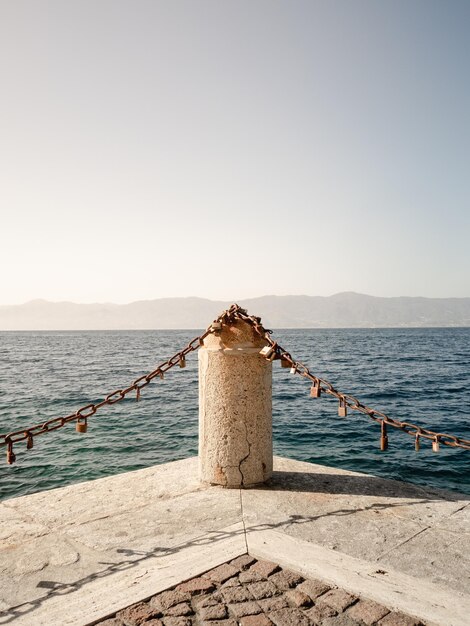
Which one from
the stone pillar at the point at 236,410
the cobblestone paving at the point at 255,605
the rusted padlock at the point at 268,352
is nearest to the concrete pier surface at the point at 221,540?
the cobblestone paving at the point at 255,605

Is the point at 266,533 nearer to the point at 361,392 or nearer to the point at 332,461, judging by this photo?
the point at 332,461

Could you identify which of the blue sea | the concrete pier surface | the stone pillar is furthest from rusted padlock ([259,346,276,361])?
the blue sea

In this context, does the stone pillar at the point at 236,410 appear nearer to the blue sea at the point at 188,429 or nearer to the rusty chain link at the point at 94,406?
the rusty chain link at the point at 94,406

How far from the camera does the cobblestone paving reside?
291 centimetres

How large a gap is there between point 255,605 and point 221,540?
3.15 feet

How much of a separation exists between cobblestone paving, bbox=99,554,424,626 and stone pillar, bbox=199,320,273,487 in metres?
1.82

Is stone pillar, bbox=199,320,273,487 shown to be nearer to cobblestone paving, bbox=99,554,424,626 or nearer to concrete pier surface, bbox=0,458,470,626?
concrete pier surface, bbox=0,458,470,626

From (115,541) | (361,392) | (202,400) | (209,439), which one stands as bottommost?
(361,392)

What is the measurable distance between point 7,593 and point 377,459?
32.2 ft

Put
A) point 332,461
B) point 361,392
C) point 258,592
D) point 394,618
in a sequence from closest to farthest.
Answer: point 394,618, point 258,592, point 332,461, point 361,392

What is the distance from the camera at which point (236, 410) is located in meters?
5.24

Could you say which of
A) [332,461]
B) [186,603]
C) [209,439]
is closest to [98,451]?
[332,461]

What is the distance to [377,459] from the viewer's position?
38.4 ft

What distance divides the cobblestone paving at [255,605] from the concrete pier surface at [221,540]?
10 centimetres
